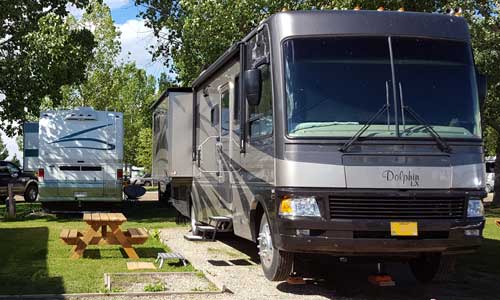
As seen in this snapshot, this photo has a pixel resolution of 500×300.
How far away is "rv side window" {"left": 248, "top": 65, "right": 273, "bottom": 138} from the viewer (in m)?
7.06

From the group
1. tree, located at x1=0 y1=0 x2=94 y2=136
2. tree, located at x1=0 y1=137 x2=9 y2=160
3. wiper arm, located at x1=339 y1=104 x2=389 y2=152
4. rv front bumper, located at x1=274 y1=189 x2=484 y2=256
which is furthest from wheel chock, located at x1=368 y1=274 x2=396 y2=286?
tree, located at x1=0 y1=137 x2=9 y2=160

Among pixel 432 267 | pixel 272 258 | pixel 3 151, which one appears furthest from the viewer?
pixel 3 151

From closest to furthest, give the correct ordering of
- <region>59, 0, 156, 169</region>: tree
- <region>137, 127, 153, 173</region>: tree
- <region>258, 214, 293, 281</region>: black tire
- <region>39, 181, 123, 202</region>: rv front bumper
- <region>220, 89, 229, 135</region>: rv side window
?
1. <region>258, 214, 293, 281</region>: black tire
2. <region>220, 89, 229, 135</region>: rv side window
3. <region>39, 181, 123, 202</region>: rv front bumper
4. <region>59, 0, 156, 169</region>: tree
5. <region>137, 127, 153, 173</region>: tree

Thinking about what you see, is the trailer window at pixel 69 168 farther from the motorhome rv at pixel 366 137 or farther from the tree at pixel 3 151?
the tree at pixel 3 151

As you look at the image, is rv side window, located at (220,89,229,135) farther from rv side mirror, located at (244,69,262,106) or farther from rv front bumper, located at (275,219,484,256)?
rv front bumper, located at (275,219,484,256)

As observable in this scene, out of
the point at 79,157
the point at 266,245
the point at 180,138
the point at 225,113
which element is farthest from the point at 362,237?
the point at 79,157

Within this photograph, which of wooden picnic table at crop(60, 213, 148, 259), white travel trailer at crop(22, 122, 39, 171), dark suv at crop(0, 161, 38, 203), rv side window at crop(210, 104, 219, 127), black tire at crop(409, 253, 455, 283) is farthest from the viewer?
dark suv at crop(0, 161, 38, 203)

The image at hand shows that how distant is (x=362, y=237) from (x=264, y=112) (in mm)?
1853

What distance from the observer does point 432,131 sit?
6.67 m

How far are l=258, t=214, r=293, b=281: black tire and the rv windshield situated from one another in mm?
1338

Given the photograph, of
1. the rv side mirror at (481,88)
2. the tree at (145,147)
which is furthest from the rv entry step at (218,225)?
the tree at (145,147)

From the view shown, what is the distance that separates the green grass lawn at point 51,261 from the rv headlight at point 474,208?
3768mm

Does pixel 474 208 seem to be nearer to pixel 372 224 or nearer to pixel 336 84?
pixel 372 224

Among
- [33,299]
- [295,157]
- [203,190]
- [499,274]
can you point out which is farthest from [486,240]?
[33,299]
